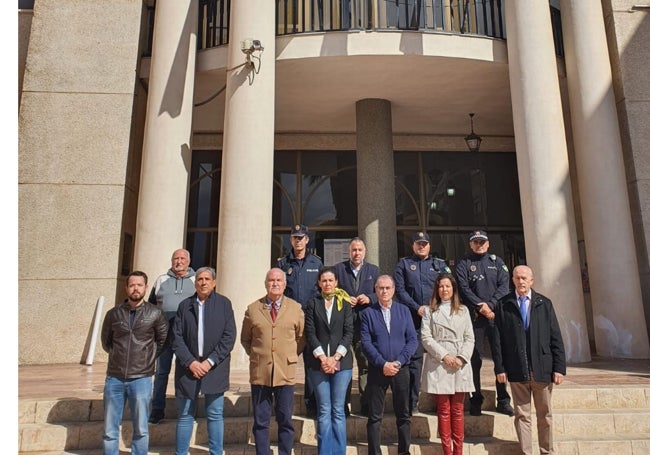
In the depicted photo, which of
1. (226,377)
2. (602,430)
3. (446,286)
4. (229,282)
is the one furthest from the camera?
(229,282)

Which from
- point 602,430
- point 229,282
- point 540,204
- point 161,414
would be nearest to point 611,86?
point 540,204

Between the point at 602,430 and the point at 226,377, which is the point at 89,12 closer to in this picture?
the point at 226,377

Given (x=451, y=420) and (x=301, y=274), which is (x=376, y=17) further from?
(x=451, y=420)

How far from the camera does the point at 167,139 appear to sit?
27.7 feet

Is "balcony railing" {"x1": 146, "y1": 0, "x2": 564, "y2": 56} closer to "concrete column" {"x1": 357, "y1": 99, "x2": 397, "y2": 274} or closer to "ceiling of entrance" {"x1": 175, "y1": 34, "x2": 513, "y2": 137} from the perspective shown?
"ceiling of entrance" {"x1": 175, "y1": 34, "x2": 513, "y2": 137}

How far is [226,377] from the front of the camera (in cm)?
427

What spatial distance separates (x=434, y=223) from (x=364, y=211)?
3.35 metres

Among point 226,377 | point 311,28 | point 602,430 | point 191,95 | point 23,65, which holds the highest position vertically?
point 311,28

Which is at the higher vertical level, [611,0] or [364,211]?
[611,0]

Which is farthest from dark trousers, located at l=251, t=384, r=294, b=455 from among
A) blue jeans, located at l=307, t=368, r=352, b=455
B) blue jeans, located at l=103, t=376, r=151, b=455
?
blue jeans, located at l=103, t=376, r=151, b=455

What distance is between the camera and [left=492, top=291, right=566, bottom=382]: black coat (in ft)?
14.2

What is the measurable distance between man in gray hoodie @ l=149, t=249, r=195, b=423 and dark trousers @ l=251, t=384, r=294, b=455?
1.28 meters

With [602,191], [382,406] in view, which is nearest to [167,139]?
[382,406]

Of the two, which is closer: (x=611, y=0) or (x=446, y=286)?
(x=446, y=286)
